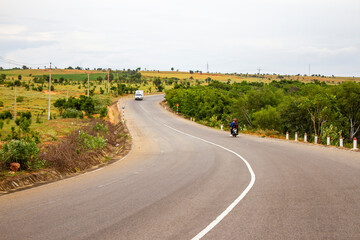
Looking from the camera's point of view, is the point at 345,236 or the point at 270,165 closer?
the point at 345,236

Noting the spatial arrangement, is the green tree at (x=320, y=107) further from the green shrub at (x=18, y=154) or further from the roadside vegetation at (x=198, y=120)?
the green shrub at (x=18, y=154)

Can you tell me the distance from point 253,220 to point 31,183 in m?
6.68

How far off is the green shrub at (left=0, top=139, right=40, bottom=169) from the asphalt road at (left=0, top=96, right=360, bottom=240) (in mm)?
1600

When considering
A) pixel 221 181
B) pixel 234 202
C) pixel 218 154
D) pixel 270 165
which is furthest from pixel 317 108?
pixel 234 202

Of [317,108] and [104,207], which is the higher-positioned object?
[317,108]

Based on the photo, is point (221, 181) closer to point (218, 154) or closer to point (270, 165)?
point (270, 165)

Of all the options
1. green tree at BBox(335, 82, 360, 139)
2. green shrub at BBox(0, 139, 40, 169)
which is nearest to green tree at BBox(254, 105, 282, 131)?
green tree at BBox(335, 82, 360, 139)

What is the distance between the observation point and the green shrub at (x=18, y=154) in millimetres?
10391

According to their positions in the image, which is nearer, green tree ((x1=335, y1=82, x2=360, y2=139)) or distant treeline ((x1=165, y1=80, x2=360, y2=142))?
distant treeline ((x1=165, y1=80, x2=360, y2=142))

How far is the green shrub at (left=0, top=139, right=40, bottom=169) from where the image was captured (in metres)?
10.4

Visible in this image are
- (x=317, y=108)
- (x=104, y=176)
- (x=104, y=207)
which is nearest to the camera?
(x=104, y=207)

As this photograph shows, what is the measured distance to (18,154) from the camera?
10508 millimetres

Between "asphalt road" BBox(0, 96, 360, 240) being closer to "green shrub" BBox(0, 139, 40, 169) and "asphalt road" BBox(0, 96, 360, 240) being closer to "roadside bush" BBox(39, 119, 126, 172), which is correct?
"roadside bush" BBox(39, 119, 126, 172)

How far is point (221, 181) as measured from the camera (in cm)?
984
